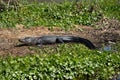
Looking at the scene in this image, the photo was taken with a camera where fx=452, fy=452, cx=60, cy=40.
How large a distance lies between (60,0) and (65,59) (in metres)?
6.17

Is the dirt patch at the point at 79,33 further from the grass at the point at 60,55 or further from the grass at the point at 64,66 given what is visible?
the grass at the point at 64,66

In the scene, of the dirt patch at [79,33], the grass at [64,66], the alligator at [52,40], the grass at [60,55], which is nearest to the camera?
the grass at [64,66]

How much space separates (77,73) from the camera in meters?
9.27

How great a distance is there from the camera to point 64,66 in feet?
30.0

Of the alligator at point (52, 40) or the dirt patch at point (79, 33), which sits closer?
the alligator at point (52, 40)

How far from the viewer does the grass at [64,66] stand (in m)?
8.67

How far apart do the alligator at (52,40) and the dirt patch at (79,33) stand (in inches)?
9.1

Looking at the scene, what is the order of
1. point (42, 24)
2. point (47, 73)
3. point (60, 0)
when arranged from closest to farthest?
point (47, 73)
point (42, 24)
point (60, 0)

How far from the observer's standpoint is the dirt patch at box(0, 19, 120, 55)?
11438 millimetres

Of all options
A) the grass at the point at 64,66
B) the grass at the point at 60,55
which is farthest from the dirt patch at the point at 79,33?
the grass at the point at 64,66

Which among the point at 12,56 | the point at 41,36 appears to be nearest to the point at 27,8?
the point at 41,36

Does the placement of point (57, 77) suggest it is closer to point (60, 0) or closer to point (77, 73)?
point (77, 73)

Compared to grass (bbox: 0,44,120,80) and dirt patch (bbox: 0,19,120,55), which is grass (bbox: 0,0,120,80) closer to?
grass (bbox: 0,44,120,80)

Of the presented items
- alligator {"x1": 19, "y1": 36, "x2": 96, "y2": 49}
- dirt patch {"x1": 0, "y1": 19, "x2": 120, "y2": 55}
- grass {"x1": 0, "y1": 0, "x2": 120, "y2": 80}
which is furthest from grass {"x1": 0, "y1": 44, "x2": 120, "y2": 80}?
dirt patch {"x1": 0, "y1": 19, "x2": 120, "y2": 55}
